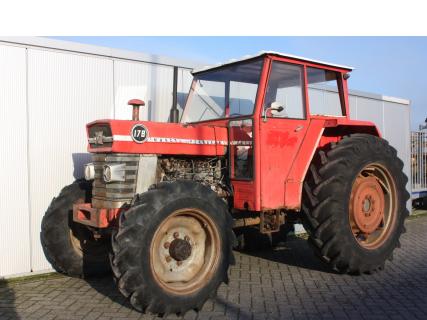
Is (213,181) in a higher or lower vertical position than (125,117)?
lower

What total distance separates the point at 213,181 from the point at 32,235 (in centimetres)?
241

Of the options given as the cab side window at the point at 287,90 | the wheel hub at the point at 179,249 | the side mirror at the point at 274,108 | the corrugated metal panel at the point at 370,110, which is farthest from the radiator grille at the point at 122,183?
the corrugated metal panel at the point at 370,110

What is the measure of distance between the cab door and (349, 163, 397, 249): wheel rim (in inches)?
37.0

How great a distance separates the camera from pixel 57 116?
6.10 metres

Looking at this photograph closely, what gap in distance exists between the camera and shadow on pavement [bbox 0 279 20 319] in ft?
14.7

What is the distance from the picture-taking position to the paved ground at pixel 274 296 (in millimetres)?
4402

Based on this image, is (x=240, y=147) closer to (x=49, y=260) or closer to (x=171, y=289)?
(x=171, y=289)

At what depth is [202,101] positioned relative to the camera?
591cm

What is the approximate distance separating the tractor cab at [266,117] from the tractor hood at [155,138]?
0.23 meters

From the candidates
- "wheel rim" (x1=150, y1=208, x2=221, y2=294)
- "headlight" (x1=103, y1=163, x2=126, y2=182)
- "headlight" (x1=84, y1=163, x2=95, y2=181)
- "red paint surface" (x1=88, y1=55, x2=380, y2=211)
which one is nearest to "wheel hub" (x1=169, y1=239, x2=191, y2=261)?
"wheel rim" (x1=150, y1=208, x2=221, y2=294)

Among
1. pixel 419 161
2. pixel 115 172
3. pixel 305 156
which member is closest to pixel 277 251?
pixel 305 156

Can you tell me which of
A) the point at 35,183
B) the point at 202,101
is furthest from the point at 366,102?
the point at 35,183

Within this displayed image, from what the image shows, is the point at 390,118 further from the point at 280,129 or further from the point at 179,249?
the point at 179,249

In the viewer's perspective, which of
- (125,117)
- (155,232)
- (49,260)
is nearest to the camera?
(155,232)
